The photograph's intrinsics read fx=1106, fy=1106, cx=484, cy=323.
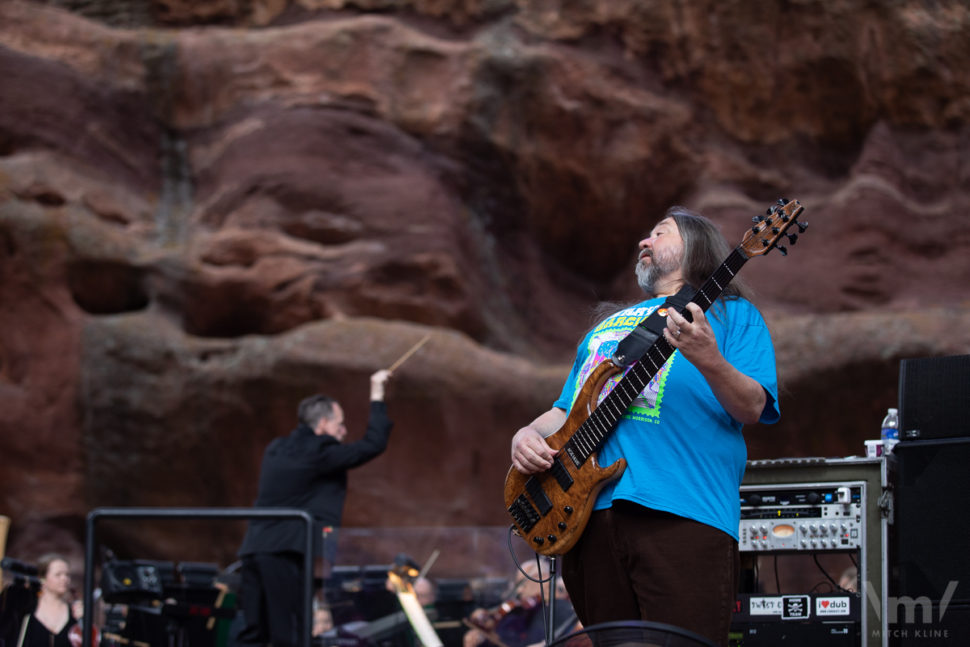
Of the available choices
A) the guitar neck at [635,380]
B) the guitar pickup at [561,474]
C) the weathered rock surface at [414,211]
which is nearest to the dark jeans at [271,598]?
the guitar pickup at [561,474]

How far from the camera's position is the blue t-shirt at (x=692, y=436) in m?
2.99

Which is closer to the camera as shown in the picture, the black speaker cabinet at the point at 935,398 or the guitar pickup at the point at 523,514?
the guitar pickup at the point at 523,514

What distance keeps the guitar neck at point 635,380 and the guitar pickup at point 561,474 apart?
0.14 ft

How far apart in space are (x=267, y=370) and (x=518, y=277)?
3296mm

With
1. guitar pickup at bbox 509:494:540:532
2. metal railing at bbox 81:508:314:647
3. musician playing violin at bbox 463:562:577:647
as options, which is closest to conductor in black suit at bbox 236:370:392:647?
musician playing violin at bbox 463:562:577:647

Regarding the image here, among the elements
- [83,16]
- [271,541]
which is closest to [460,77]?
[83,16]

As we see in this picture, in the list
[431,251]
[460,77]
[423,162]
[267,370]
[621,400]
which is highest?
[460,77]

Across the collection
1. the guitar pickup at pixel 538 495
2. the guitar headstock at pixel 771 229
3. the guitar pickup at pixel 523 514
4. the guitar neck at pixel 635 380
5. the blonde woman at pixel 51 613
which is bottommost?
the blonde woman at pixel 51 613

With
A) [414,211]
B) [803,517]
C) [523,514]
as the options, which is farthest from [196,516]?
[414,211]

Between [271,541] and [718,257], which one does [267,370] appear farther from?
[718,257]

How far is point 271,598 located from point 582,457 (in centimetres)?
355

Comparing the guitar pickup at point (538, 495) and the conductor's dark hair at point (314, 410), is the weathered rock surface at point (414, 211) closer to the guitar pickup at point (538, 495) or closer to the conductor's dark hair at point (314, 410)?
the conductor's dark hair at point (314, 410)

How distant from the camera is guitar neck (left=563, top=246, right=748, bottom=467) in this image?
309cm

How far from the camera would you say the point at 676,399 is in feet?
10.3
